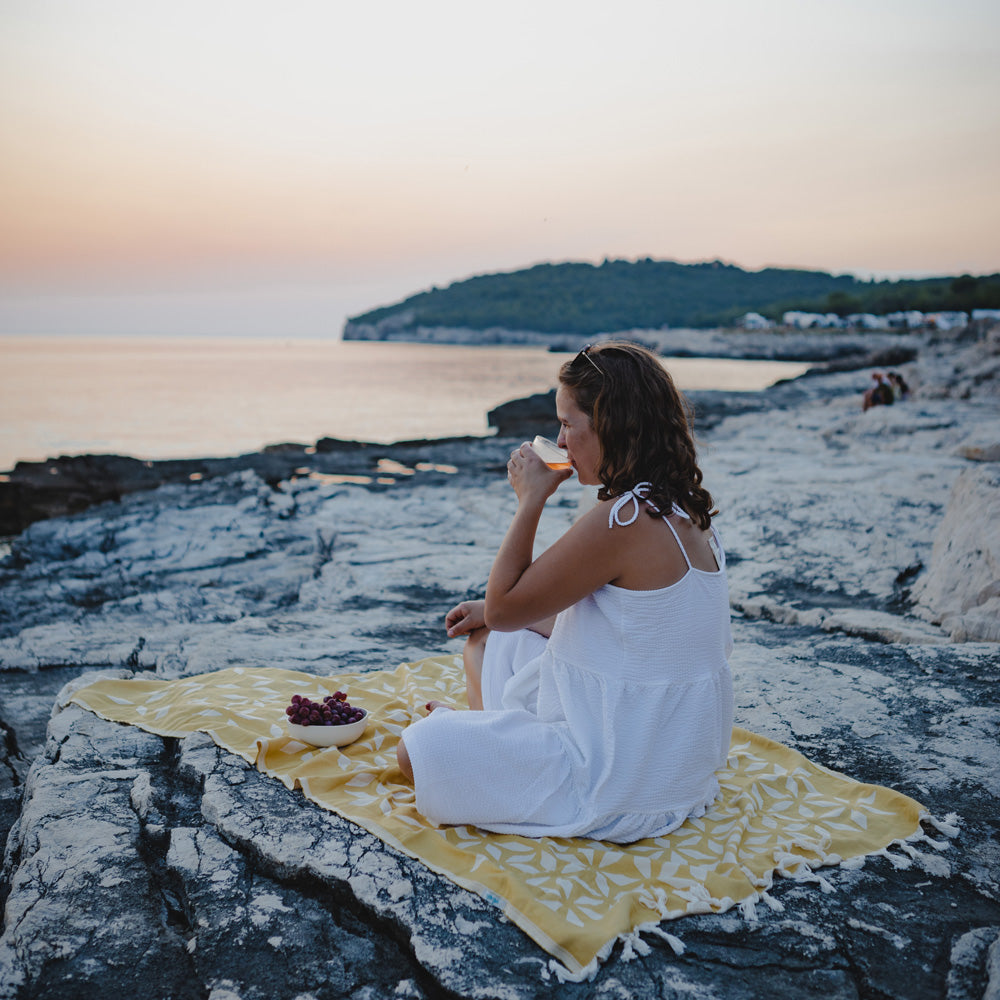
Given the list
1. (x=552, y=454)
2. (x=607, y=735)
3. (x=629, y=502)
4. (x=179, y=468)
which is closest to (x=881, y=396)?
(x=179, y=468)

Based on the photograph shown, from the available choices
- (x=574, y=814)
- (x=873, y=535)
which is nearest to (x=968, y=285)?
(x=873, y=535)

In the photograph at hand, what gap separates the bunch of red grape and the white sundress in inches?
25.8

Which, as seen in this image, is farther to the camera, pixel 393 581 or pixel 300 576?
pixel 300 576

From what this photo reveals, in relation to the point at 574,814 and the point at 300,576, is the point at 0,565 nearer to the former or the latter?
the point at 300,576

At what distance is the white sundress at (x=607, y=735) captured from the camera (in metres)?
→ 2.45

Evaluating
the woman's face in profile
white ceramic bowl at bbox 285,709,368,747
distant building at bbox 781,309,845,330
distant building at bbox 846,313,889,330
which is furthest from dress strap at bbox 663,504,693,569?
distant building at bbox 781,309,845,330

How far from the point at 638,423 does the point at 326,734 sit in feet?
5.38

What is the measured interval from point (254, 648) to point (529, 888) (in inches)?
105

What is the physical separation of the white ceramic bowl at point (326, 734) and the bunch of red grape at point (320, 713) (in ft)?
0.08

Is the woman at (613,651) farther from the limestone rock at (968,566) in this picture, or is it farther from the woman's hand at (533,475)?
the limestone rock at (968,566)

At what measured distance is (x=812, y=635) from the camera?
15.2 ft

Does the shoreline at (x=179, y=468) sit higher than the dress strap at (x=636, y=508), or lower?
lower

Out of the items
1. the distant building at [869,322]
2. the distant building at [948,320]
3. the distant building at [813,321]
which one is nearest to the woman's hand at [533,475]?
the distant building at [948,320]

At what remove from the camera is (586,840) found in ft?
8.20
